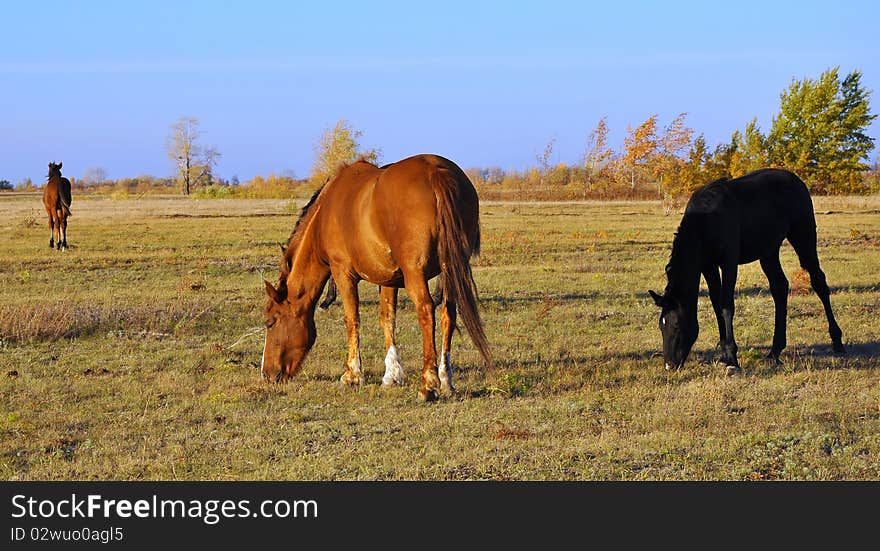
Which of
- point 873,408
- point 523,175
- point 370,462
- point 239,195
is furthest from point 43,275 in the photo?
point 523,175

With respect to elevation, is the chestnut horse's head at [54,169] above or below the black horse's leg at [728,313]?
above

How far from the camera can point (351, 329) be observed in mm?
8883

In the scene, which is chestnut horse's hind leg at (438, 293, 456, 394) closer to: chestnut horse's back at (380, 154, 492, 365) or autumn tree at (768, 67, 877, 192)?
chestnut horse's back at (380, 154, 492, 365)

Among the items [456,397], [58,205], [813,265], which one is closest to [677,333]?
[813,265]

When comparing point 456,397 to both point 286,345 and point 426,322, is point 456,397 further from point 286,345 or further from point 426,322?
point 286,345

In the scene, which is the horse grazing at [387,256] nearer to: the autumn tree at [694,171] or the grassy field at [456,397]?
the grassy field at [456,397]

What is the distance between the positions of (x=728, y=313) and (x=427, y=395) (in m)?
3.55

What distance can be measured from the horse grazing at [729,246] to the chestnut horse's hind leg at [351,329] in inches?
120

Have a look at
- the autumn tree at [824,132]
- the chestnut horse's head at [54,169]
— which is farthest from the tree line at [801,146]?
the chestnut horse's head at [54,169]

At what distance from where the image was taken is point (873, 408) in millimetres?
7359

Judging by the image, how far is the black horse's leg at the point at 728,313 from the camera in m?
9.12

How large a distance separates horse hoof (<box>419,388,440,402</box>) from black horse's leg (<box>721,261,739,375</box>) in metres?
3.19

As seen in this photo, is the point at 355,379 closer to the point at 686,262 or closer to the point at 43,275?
the point at 686,262

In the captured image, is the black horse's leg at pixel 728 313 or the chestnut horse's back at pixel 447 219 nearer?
the chestnut horse's back at pixel 447 219
